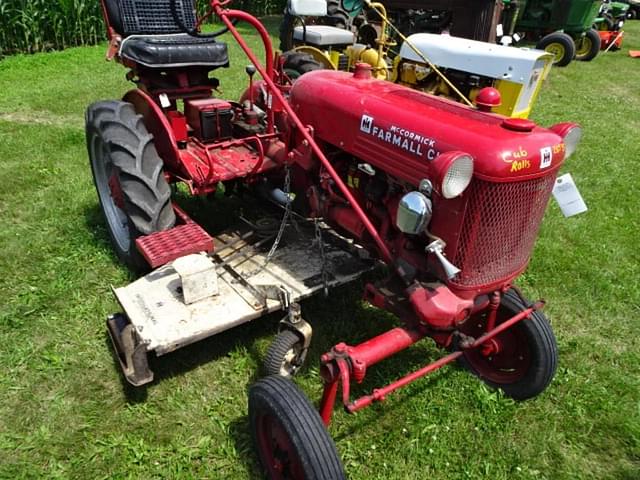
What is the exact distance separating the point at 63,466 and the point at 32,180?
3295 millimetres

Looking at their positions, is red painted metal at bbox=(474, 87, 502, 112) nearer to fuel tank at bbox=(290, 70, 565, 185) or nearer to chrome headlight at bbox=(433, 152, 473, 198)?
fuel tank at bbox=(290, 70, 565, 185)

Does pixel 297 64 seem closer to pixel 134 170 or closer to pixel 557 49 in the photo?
pixel 134 170

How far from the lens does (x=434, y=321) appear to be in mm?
2062

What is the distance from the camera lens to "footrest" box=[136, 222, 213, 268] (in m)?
2.73

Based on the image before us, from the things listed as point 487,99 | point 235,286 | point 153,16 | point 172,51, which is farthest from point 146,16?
point 487,99

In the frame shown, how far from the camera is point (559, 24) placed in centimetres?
1247

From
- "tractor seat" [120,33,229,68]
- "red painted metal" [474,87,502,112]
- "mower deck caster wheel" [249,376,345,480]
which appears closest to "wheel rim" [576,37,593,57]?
"tractor seat" [120,33,229,68]

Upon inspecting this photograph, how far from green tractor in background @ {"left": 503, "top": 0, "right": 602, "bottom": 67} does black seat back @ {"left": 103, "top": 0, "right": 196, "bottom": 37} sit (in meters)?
9.68

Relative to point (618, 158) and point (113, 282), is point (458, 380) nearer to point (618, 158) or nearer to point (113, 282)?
point (113, 282)

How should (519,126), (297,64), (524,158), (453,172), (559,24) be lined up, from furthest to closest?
(559,24), (297,64), (519,126), (524,158), (453,172)

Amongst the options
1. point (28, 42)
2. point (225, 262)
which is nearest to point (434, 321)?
point (225, 262)

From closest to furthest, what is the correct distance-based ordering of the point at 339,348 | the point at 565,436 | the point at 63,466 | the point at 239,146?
the point at 339,348, the point at 63,466, the point at 565,436, the point at 239,146

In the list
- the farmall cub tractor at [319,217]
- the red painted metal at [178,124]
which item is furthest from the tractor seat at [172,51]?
the red painted metal at [178,124]

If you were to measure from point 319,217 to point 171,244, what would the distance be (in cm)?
85
